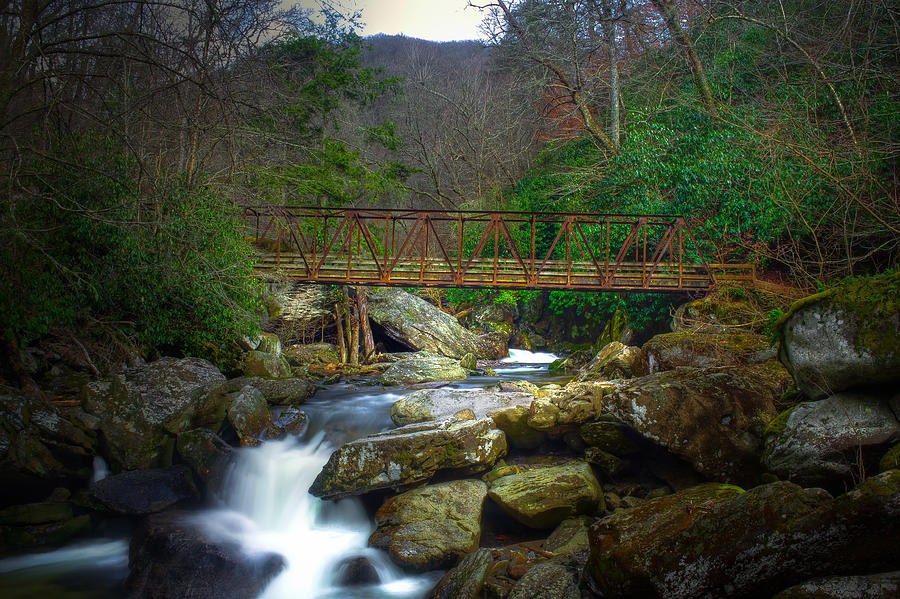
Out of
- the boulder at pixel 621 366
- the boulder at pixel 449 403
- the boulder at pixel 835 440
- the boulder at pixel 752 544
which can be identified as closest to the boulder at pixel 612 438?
the boulder at pixel 449 403

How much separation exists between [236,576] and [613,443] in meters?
4.81

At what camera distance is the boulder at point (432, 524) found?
18.8 ft

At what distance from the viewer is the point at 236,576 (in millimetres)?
5719

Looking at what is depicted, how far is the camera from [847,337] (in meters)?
4.83

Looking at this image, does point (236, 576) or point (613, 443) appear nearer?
point (236, 576)

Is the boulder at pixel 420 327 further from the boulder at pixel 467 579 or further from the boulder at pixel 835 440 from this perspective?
the boulder at pixel 835 440

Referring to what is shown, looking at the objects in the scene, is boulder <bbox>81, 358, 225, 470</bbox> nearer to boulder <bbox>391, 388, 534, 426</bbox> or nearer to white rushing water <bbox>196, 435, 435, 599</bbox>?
white rushing water <bbox>196, 435, 435, 599</bbox>

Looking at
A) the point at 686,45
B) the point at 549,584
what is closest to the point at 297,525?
the point at 549,584

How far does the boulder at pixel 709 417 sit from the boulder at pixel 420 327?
964 centimetres

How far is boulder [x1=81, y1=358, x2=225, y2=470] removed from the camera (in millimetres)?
7480

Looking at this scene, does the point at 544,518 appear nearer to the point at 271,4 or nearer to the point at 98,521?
the point at 98,521

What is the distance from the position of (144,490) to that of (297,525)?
1995mm

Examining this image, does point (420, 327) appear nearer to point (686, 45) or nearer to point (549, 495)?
point (549, 495)

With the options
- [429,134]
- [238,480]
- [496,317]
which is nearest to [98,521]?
[238,480]
